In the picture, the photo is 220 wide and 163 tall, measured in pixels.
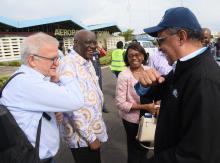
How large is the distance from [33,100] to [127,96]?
1.81 m

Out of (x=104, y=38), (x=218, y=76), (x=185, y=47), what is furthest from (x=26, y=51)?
(x=104, y=38)

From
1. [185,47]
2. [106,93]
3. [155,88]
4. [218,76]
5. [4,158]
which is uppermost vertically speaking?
[185,47]

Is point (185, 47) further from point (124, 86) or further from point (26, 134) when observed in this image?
point (124, 86)

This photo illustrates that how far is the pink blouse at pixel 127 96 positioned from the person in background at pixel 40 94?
1405 mm

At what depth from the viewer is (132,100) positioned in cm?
385

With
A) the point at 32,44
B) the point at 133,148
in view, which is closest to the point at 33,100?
the point at 32,44

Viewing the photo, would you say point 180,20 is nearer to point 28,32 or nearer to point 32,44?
point 32,44

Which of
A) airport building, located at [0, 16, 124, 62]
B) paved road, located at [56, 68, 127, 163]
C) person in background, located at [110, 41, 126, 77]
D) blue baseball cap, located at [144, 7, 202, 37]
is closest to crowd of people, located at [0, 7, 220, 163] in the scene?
blue baseball cap, located at [144, 7, 202, 37]

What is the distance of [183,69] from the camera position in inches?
74.6

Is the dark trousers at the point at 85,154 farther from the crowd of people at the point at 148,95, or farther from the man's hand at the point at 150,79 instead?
the man's hand at the point at 150,79

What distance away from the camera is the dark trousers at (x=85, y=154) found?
10.2 ft

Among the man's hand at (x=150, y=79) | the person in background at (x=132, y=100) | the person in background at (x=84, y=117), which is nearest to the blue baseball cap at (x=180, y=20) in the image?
the man's hand at (x=150, y=79)

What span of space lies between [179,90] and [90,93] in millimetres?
1331

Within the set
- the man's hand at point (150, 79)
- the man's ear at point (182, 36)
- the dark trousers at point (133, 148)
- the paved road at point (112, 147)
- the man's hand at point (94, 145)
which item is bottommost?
the paved road at point (112, 147)
